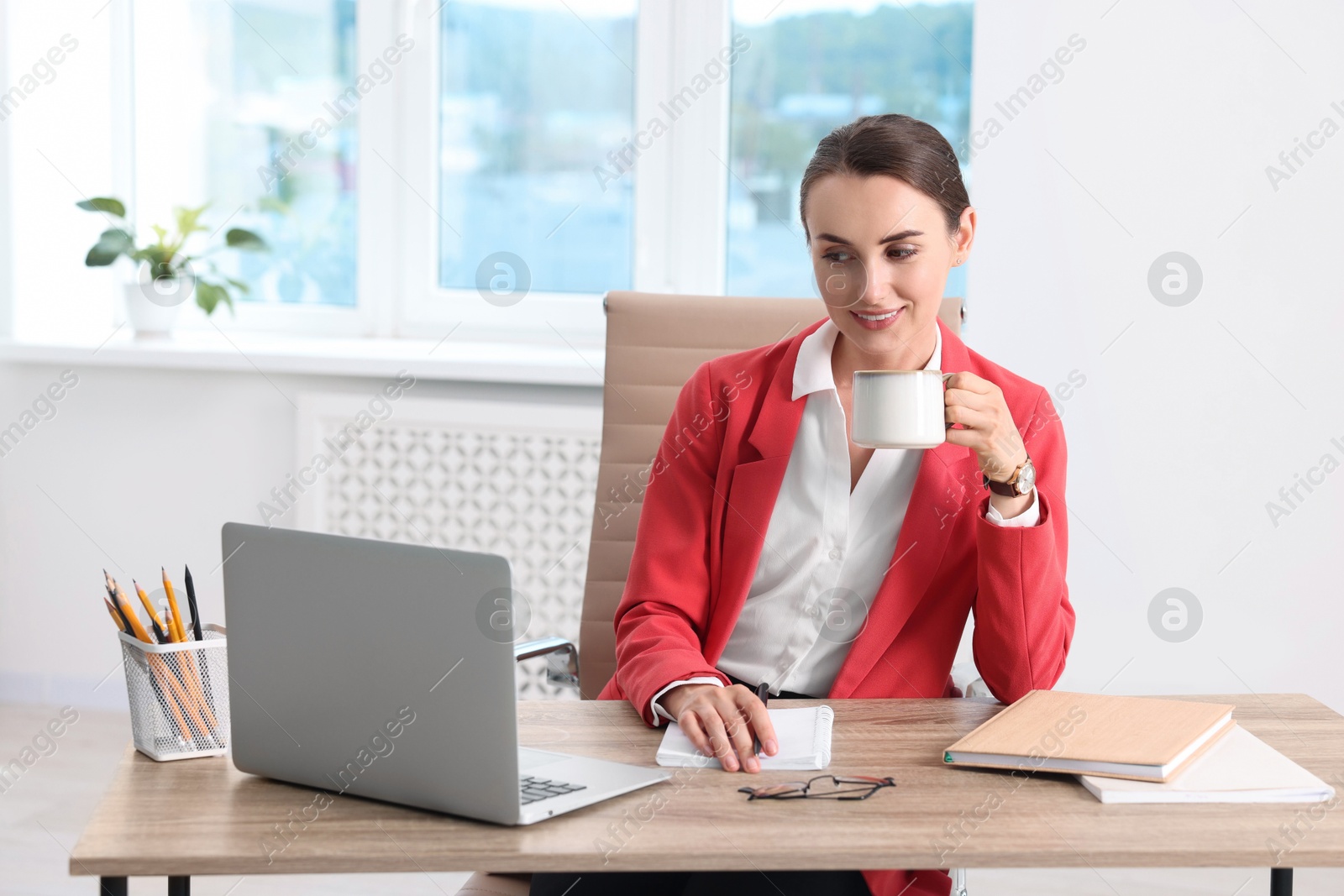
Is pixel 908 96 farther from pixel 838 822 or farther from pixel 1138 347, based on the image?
pixel 838 822

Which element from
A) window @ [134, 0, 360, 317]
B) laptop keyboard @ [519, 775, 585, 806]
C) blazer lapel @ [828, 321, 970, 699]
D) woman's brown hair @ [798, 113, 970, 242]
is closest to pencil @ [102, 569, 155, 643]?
laptop keyboard @ [519, 775, 585, 806]

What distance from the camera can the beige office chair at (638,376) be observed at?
Result: 70.7 inches

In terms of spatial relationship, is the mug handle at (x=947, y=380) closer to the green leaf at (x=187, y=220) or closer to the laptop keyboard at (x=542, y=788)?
the laptop keyboard at (x=542, y=788)

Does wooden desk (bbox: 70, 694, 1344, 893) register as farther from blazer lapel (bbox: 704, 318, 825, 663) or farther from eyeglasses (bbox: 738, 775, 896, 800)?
blazer lapel (bbox: 704, 318, 825, 663)

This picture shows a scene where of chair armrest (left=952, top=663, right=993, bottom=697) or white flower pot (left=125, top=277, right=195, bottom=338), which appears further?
white flower pot (left=125, top=277, right=195, bottom=338)

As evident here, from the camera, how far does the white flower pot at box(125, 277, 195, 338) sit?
3.09 metres

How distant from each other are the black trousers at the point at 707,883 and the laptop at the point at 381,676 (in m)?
0.17

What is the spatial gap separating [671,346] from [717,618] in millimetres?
514

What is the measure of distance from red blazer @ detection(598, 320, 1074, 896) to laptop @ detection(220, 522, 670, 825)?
0.31 m

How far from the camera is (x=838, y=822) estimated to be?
0.93m

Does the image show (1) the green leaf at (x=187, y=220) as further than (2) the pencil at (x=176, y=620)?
Yes

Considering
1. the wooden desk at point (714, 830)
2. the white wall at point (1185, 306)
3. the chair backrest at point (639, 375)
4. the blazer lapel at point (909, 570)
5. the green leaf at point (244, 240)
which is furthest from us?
the green leaf at point (244, 240)

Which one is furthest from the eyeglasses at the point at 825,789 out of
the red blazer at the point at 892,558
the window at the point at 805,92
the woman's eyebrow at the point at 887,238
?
the window at the point at 805,92

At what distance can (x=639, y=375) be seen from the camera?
5.91 feet
